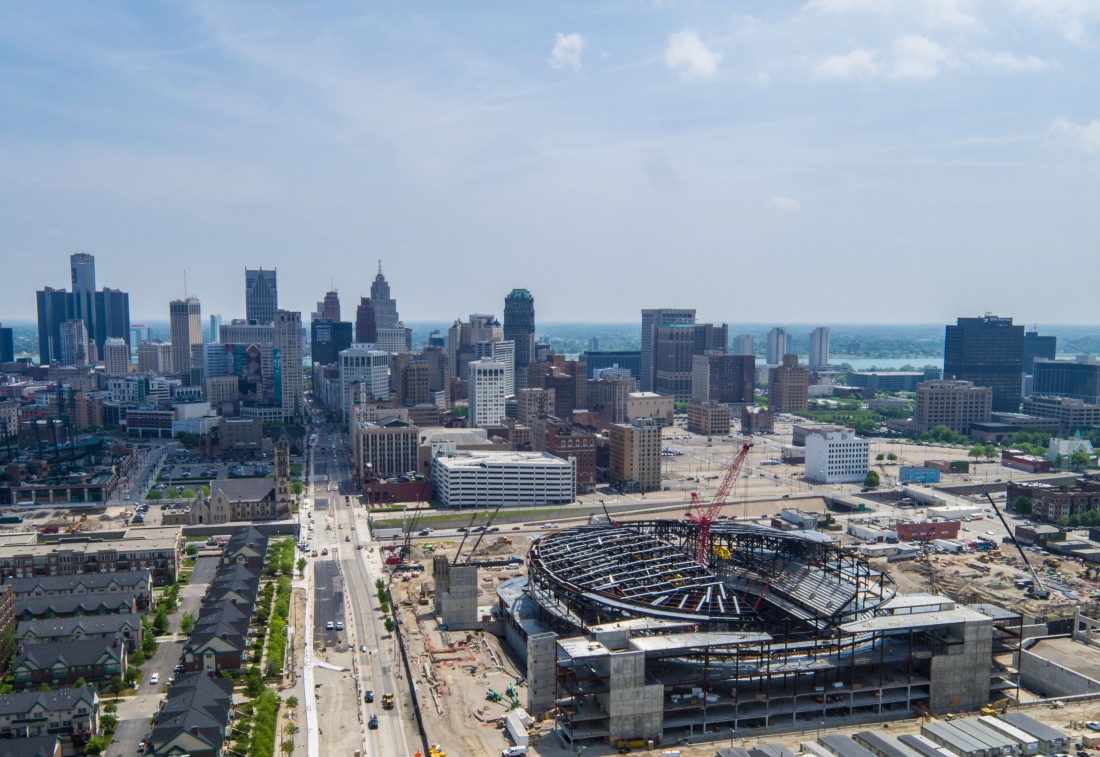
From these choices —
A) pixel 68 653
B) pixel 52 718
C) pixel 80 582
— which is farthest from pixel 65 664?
pixel 80 582

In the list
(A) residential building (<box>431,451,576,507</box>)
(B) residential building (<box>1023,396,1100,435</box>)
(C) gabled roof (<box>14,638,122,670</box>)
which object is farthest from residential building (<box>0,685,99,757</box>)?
(B) residential building (<box>1023,396,1100,435</box>)

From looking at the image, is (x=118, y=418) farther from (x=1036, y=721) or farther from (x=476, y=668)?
(x=1036, y=721)

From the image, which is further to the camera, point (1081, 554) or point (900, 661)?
point (1081, 554)

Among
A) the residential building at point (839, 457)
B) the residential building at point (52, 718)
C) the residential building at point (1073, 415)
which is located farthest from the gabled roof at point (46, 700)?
the residential building at point (1073, 415)

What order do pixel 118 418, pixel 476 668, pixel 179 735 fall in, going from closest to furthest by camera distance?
pixel 179 735 < pixel 476 668 < pixel 118 418

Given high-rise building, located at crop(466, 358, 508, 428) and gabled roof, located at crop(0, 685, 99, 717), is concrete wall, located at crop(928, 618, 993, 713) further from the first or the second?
high-rise building, located at crop(466, 358, 508, 428)

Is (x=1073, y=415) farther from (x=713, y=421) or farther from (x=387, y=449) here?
(x=387, y=449)

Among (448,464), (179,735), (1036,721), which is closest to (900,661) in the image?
(1036,721)
